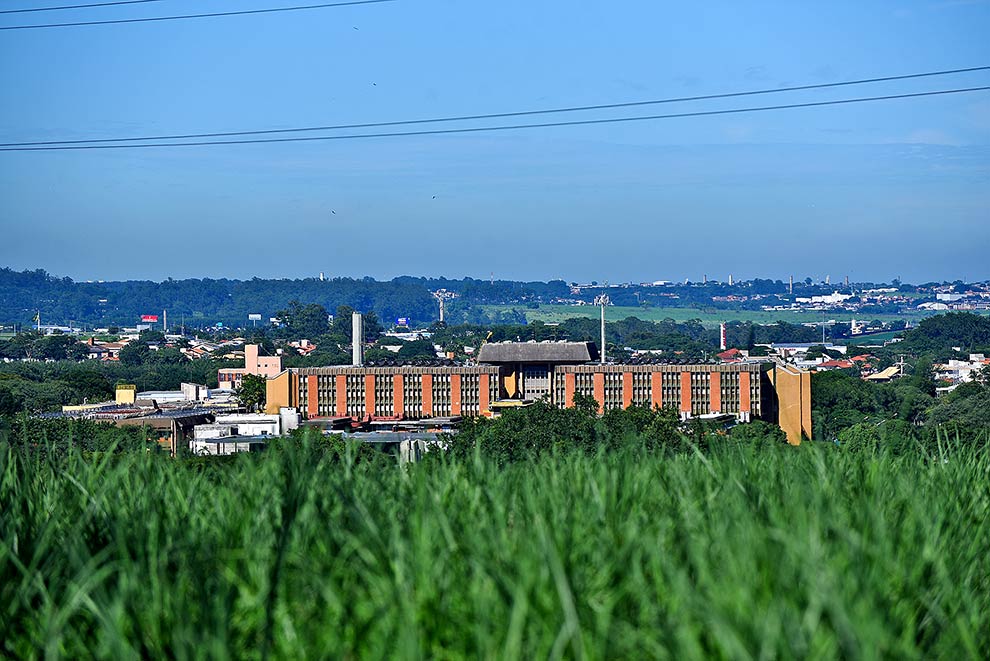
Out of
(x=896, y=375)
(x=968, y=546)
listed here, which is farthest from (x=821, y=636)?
(x=896, y=375)

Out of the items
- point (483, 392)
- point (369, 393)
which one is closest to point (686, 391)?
point (483, 392)

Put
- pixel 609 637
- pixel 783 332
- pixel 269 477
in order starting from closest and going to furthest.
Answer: pixel 609 637 → pixel 269 477 → pixel 783 332

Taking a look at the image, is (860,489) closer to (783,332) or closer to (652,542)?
(652,542)

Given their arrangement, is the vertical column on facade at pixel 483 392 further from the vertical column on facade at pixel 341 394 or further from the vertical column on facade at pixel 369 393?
the vertical column on facade at pixel 341 394

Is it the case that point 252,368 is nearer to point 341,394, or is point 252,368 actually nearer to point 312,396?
point 312,396

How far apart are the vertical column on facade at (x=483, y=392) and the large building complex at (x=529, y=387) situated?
2.0 inches

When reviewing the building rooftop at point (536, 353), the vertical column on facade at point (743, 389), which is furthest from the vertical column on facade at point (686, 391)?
the building rooftop at point (536, 353)

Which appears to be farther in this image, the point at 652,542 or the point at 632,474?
the point at 632,474

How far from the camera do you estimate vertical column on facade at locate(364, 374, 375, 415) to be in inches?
2680

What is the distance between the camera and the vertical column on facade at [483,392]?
228 feet

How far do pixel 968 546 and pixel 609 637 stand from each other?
1486mm

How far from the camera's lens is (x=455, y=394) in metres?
69.2

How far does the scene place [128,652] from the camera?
2930 millimetres

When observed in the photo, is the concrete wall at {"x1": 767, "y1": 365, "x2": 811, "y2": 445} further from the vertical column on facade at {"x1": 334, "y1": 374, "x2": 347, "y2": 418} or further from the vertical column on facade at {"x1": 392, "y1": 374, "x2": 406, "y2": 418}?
the vertical column on facade at {"x1": 334, "y1": 374, "x2": 347, "y2": 418}
